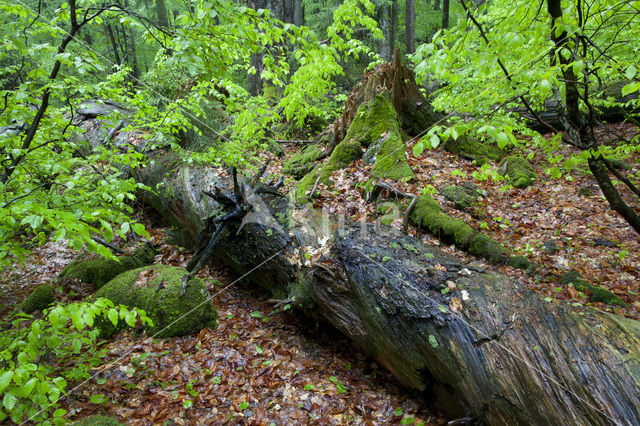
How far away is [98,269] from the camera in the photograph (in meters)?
5.72

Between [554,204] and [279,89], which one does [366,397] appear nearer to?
[554,204]

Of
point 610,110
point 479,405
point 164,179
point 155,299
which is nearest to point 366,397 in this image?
point 479,405

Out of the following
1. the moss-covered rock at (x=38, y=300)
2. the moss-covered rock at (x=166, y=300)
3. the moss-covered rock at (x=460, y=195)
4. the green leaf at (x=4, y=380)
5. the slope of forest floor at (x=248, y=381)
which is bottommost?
the moss-covered rock at (x=38, y=300)

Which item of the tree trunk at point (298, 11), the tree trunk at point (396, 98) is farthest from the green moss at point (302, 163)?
the tree trunk at point (298, 11)

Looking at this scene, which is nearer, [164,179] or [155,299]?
[155,299]

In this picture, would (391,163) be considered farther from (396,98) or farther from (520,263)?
(396,98)

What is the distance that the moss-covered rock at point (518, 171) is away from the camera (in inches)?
249

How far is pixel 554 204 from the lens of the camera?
5.52 metres

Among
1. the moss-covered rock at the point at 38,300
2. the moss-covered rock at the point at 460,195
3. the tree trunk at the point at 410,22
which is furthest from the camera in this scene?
the tree trunk at the point at 410,22

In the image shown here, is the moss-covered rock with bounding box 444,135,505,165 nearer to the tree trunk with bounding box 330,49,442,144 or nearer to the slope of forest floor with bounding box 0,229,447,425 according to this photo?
the tree trunk with bounding box 330,49,442,144

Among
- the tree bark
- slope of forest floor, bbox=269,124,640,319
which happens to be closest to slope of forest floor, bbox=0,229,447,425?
slope of forest floor, bbox=269,124,640,319

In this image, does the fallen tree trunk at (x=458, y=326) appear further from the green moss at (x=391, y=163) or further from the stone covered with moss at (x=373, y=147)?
the green moss at (x=391, y=163)

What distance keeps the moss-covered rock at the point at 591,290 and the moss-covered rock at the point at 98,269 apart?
6844mm

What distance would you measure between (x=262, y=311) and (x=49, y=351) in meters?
2.65
